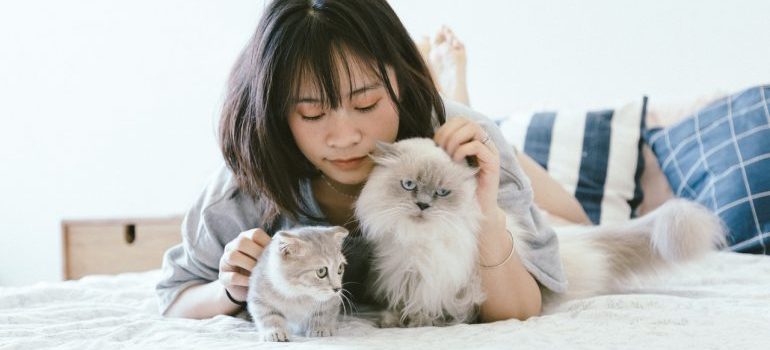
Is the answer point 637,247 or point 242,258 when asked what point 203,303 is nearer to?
point 242,258

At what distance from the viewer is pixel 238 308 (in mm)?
1438

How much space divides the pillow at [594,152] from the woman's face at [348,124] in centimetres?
118

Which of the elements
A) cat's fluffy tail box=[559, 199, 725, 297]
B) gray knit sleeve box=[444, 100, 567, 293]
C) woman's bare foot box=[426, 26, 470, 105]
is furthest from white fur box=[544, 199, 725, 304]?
woman's bare foot box=[426, 26, 470, 105]

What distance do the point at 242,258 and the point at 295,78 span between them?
1.16ft

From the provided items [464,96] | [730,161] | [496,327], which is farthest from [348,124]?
[730,161]

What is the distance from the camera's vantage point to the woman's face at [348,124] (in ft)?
4.21

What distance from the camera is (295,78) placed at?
4.21ft

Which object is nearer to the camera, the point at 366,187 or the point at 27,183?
the point at 366,187

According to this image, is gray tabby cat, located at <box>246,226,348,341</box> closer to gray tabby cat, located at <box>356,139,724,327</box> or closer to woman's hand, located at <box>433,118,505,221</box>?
gray tabby cat, located at <box>356,139,724,327</box>

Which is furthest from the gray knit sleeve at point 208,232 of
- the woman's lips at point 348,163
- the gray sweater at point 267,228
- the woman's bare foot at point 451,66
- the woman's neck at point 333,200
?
the woman's bare foot at point 451,66

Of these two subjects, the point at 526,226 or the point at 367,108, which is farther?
the point at 526,226

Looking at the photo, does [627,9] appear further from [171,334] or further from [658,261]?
[171,334]

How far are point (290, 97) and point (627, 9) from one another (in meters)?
1.98

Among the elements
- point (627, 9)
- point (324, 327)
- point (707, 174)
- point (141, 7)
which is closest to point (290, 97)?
point (324, 327)
